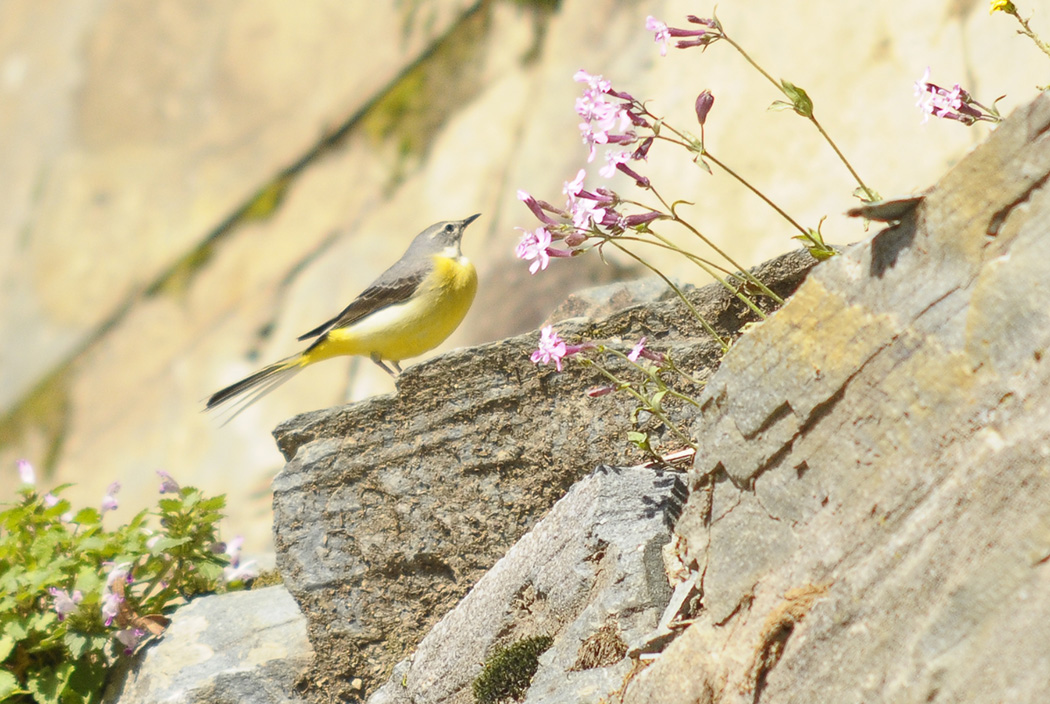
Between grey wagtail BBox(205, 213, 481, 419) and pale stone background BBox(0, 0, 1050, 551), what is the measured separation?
3.59 meters

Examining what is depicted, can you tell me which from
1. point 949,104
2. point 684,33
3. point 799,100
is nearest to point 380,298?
point 684,33

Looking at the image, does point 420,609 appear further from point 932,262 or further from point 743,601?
point 932,262

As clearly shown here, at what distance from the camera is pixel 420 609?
5098mm

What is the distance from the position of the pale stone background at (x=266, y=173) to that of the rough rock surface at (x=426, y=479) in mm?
5283

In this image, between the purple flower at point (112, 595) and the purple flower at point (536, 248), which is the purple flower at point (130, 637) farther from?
the purple flower at point (536, 248)

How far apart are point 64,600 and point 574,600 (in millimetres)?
2783

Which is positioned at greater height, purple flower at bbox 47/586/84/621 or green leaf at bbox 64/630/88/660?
purple flower at bbox 47/586/84/621

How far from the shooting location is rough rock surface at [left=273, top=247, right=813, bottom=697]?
15.8 feet

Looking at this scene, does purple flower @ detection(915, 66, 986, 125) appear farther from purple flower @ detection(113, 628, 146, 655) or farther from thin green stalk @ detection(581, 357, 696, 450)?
purple flower @ detection(113, 628, 146, 655)

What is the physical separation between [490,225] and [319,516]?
783 centimetres

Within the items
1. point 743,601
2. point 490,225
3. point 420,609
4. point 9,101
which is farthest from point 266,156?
point 743,601

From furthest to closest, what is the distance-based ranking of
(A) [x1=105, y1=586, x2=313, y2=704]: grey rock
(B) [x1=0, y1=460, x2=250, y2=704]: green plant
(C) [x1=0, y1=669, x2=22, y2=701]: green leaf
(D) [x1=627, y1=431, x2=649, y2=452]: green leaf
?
(B) [x1=0, y1=460, x2=250, y2=704]: green plant < (A) [x1=105, y1=586, x2=313, y2=704]: grey rock < (C) [x1=0, y1=669, x2=22, y2=701]: green leaf < (D) [x1=627, y1=431, x2=649, y2=452]: green leaf

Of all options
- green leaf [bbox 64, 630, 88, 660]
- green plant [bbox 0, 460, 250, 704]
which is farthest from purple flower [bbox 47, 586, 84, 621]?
green leaf [bbox 64, 630, 88, 660]

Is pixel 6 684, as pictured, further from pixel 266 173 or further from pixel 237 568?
pixel 266 173
